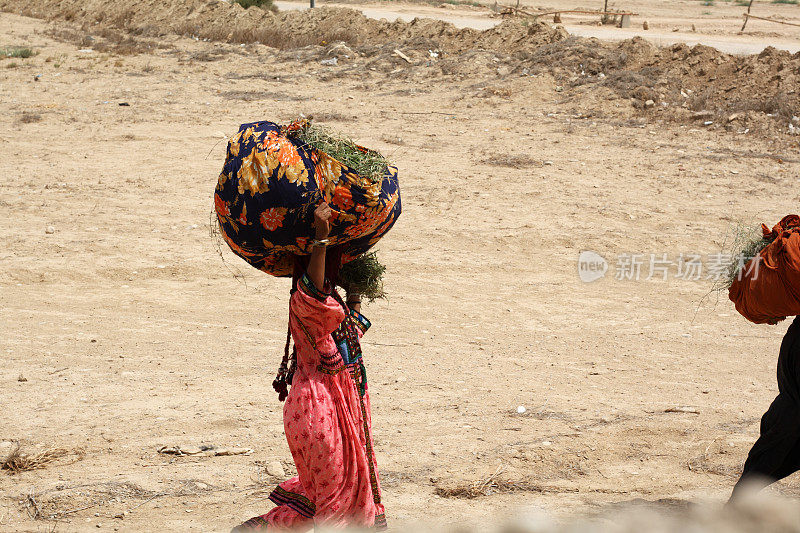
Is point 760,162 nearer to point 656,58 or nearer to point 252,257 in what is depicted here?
point 656,58

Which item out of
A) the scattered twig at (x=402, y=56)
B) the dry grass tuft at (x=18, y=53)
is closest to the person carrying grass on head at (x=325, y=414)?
the scattered twig at (x=402, y=56)

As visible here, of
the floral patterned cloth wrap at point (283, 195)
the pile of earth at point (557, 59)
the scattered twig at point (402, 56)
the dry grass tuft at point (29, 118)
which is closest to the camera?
the floral patterned cloth wrap at point (283, 195)

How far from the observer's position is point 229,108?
44.7ft

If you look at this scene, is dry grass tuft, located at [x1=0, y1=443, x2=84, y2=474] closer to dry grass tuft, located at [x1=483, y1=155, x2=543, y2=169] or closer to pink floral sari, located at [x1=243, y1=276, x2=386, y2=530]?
pink floral sari, located at [x1=243, y1=276, x2=386, y2=530]

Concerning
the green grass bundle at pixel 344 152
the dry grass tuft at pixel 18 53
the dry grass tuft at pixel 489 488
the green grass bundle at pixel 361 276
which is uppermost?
the green grass bundle at pixel 344 152

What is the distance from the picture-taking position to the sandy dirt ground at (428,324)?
4.48 metres

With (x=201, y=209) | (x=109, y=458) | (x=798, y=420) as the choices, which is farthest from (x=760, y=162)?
(x=109, y=458)

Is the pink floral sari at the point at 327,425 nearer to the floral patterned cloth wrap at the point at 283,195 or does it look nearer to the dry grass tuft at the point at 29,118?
the floral patterned cloth wrap at the point at 283,195

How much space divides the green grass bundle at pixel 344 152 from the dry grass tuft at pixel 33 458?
2.31m

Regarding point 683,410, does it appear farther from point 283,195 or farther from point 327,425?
point 283,195

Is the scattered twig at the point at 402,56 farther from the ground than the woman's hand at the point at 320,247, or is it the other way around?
the scattered twig at the point at 402,56

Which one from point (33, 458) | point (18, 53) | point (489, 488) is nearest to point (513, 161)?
point (489, 488)

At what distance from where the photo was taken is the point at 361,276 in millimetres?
3686

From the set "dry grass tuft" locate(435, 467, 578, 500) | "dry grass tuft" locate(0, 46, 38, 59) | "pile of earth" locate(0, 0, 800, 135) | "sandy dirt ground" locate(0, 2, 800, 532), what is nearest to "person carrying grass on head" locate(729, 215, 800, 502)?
"sandy dirt ground" locate(0, 2, 800, 532)
